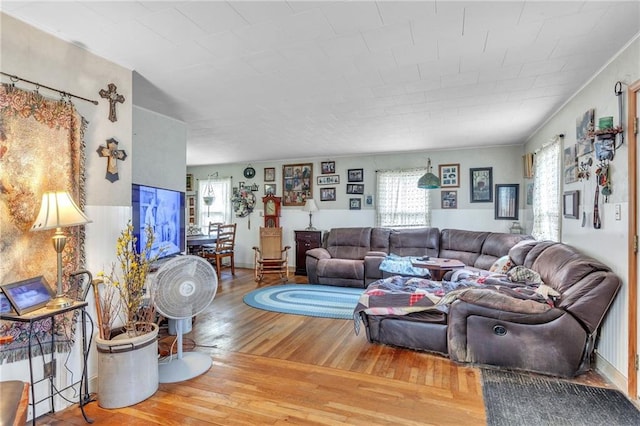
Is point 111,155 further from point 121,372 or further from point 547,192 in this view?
point 547,192

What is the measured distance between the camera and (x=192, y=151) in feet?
19.4

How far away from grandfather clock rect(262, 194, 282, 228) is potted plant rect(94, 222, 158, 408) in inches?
167

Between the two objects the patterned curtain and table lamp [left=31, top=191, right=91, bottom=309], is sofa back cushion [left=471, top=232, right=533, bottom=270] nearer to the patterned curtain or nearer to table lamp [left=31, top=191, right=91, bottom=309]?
table lamp [left=31, top=191, right=91, bottom=309]

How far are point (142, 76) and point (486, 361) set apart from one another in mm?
3633

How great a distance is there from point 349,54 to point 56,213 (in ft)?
6.97

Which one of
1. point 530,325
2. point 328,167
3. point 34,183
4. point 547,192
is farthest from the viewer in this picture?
point 328,167

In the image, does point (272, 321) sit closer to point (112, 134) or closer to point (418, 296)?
point (418, 296)

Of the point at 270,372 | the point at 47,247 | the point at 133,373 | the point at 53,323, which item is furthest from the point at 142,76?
the point at 270,372

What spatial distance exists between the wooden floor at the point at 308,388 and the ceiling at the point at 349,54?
2381mm

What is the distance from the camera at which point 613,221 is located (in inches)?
92.5

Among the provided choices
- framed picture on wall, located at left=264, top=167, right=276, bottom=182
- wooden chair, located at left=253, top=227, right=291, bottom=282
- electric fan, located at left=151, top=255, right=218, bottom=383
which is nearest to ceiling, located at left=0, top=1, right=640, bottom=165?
electric fan, located at left=151, top=255, right=218, bottom=383

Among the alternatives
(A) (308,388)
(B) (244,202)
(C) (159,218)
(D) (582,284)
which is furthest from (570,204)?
(B) (244,202)

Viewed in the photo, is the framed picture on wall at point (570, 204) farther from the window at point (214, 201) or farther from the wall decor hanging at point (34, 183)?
the window at point (214, 201)

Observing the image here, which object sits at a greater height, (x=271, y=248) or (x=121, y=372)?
(x=271, y=248)
